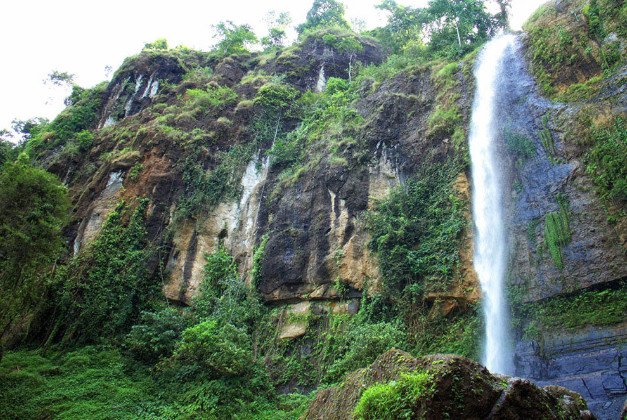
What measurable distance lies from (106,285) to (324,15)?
27.0 meters

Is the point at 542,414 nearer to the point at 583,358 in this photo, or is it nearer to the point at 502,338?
the point at 583,358

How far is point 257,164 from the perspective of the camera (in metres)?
20.0

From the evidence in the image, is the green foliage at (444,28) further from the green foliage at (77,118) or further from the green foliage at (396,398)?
the green foliage at (77,118)

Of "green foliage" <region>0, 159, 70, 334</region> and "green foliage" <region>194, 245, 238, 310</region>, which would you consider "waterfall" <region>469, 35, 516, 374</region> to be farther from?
"green foliage" <region>0, 159, 70, 334</region>

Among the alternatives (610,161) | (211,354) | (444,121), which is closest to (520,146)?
(610,161)

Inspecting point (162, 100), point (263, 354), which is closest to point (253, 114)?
point (162, 100)

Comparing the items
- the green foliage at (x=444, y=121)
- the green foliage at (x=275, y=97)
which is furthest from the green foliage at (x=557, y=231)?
the green foliage at (x=275, y=97)

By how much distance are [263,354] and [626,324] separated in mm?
9595

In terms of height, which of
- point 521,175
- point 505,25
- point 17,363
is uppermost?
point 505,25

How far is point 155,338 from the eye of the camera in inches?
545

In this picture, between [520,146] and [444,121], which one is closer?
[520,146]

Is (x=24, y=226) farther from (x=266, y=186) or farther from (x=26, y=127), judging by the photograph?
(x=26, y=127)

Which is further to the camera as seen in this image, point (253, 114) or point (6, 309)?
point (253, 114)

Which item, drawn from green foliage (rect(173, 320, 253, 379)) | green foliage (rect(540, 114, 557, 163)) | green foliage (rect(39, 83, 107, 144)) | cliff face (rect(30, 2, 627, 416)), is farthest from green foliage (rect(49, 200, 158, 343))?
green foliage (rect(540, 114, 557, 163))
